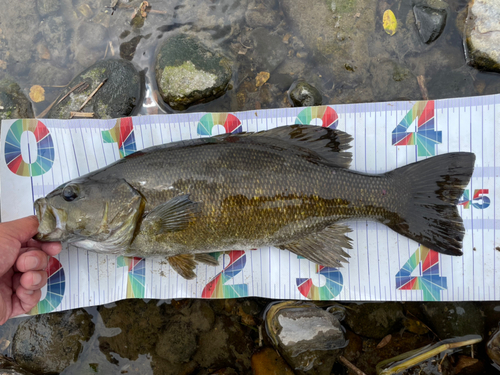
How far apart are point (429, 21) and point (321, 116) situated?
4.77ft

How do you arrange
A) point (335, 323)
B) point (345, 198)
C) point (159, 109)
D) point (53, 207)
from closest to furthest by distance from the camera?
point (53, 207) < point (345, 198) < point (335, 323) < point (159, 109)

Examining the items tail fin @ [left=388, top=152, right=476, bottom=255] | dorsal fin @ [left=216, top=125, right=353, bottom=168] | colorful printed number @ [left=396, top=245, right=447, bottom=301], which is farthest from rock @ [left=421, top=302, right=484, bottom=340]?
dorsal fin @ [left=216, top=125, right=353, bottom=168]

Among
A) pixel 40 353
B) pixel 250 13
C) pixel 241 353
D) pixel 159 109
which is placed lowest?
pixel 241 353

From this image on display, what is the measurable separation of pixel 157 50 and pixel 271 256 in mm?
2397

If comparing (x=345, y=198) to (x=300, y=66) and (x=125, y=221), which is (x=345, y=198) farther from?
(x=125, y=221)

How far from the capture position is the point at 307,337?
9.45 feet

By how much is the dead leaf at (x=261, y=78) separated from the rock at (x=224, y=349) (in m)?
2.49

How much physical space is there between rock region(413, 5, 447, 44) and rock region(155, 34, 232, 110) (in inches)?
78.1

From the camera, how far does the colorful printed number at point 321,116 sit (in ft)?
9.93

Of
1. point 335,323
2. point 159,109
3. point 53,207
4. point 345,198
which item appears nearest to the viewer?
point 53,207

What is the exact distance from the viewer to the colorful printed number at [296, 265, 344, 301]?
2996mm

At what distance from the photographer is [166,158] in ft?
8.24

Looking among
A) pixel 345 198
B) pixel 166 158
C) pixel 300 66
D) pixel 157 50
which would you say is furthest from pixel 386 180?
pixel 157 50

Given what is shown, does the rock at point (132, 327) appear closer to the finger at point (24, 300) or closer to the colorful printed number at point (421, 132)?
the finger at point (24, 300)
